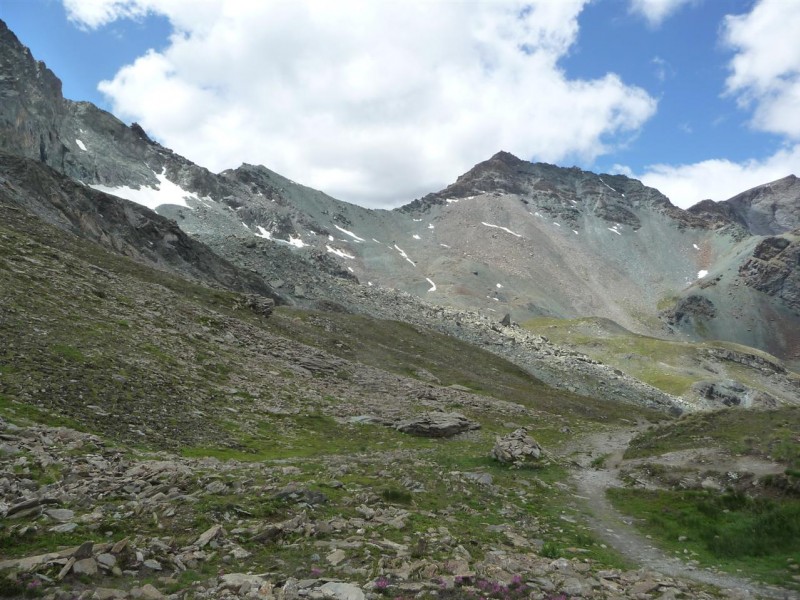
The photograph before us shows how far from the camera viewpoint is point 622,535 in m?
17.8

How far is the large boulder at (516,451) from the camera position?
28.2 m

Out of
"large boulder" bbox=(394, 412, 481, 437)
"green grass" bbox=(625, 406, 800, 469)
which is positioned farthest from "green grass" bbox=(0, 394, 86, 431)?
"green grass" bbox=(625, 406, 800, 469)

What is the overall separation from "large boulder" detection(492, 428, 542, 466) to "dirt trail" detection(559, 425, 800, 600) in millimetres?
2361

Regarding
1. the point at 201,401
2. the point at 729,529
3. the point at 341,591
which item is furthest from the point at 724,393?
the point at 341,591

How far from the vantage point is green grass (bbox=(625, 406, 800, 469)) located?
26.1 m

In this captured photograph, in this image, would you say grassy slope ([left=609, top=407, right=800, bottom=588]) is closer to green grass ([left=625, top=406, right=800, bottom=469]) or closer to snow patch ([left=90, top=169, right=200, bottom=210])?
green grass ([left=625, top=406, right=800, bottom=469])

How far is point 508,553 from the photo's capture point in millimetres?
13766

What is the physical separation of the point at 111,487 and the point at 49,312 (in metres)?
19.4

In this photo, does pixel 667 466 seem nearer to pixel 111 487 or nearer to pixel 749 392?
pixel 111 487

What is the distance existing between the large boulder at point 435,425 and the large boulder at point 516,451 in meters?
6.05

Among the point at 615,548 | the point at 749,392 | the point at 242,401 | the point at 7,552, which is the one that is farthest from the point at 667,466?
the point at 749,392

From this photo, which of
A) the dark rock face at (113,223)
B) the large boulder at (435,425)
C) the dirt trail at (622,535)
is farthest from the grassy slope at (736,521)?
the dark rock face at (113,223)

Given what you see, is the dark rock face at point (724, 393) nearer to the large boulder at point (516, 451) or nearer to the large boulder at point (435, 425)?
the large boulder at point (435, 425)

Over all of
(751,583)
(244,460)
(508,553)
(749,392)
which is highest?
(749,392)
